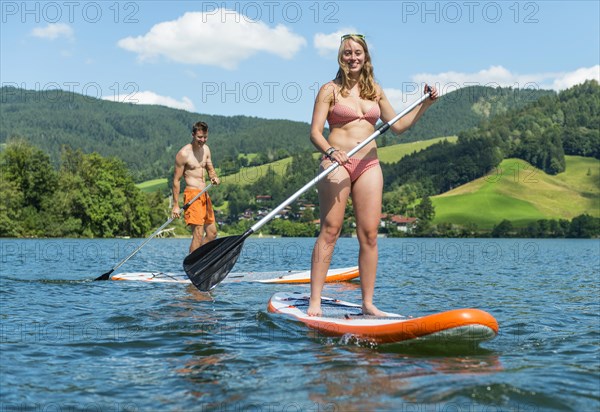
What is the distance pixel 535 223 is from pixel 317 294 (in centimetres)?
12939

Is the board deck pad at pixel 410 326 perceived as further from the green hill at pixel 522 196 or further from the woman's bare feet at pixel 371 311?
the green hill at pixel 522 196

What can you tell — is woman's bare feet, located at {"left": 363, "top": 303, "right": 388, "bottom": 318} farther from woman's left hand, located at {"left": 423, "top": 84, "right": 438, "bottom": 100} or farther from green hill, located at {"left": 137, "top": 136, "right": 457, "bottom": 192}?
green hill, located at {"left": 137, "top": 136, "right": 457, "bottom": 192}

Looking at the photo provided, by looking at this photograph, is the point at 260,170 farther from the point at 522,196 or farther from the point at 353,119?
the point at 353,119

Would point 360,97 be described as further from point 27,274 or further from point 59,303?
point 27,274

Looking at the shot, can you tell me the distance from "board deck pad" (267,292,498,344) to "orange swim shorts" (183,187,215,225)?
5.71m

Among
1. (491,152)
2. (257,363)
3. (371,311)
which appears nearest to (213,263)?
(371,311)

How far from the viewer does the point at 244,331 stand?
23.8 feet

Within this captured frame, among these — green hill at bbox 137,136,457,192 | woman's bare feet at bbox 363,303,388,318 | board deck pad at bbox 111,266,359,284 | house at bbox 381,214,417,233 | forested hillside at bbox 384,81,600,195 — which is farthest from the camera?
forested hillside at bbox 384,81,600,195

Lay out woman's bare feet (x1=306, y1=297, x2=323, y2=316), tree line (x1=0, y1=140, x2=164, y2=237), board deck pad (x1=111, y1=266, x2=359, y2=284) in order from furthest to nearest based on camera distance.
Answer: tree line (x1=0, y1=140, x2=164, y2=237) → board deck pad (x1=111, y1=266, x2=359, y2=284) → woman's bare feet (x1=306, y1=297, x2=323, y2=316)

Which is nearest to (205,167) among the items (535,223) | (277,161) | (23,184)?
(23,184)

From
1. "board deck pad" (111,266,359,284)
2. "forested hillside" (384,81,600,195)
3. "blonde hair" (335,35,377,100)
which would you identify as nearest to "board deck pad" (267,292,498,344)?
"blonde hair" (335,35,377,100)

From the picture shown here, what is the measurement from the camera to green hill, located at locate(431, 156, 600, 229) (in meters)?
132

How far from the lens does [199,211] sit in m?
13.0

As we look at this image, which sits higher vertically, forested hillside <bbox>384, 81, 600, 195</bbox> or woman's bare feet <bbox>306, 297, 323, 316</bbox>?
forested hillside <bbox>384, 81, 600, 195</bbox>
